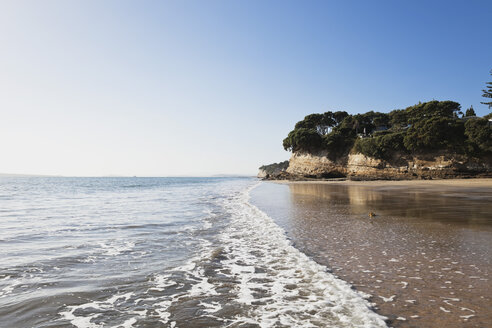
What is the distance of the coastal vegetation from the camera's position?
39238 millimetres

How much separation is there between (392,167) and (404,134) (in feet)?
19.8

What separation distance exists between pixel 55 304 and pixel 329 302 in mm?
3962

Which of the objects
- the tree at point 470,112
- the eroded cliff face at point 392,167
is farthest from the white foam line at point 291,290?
the tree at point 470,112

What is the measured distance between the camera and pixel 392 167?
47688 millimetres

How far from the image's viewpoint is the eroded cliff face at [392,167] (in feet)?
129

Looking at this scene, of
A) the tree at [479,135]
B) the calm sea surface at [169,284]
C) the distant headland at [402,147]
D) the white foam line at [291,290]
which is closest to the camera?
the white foam line at [291,290]

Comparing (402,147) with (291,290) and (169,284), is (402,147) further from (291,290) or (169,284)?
(169,284)

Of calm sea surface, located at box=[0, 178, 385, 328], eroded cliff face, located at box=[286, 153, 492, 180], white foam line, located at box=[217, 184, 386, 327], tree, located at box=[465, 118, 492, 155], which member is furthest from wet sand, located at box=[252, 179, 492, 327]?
eroded cliff face, located at box=[286, 153, 492, 180]

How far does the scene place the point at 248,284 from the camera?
15.3 feet

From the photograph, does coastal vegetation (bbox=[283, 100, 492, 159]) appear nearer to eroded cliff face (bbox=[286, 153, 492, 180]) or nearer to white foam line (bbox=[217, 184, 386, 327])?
eroded cliff face (bbox=[286, 153, 492, 180])

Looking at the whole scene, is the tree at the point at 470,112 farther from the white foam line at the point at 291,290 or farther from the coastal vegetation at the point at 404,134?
the white foam line at the point at 291,290

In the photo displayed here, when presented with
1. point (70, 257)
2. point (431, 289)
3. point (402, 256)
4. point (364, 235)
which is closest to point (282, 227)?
point (364, 235)

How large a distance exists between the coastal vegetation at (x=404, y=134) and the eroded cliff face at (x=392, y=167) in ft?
3.73

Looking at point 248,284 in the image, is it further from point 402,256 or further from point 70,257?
point 70,257
